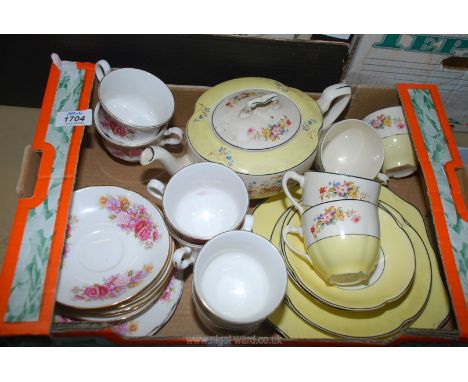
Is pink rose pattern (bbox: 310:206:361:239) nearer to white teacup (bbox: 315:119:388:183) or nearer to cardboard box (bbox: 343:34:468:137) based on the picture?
white teacup (bbox: 315:119:388:183)

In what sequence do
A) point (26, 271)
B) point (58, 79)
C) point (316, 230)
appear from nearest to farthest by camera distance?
point (26, 271) → point (316, 230) → point (58, 79)

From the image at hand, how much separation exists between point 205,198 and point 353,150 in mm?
366

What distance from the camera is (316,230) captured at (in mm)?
731

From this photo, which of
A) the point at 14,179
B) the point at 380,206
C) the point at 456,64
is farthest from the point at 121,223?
the point at 456,64

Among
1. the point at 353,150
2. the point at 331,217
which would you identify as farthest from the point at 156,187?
the point at 353,150

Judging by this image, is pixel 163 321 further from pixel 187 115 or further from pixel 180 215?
pixel 187 115

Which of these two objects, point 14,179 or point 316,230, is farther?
point 14,179

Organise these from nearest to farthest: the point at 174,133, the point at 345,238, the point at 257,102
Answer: the point at 345,238 < the point at 257,102 < the point at 174,133

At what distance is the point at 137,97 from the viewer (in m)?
0.99

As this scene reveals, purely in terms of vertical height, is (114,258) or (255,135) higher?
(255,135)

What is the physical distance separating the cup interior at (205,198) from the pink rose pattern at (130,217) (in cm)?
6

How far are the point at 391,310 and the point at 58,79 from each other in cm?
83

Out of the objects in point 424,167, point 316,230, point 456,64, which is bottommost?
point 316,230

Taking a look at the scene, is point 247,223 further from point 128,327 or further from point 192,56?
point 192,56
